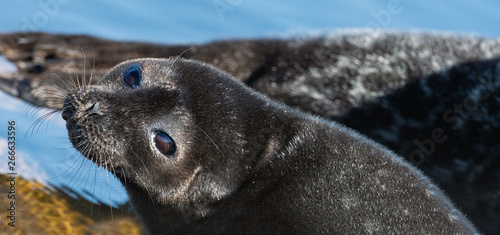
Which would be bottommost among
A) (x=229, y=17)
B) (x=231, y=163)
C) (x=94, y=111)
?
(x=229, y=17)

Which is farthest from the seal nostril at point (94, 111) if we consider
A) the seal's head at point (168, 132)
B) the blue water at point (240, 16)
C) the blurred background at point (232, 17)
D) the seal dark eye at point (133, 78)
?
the blue water at point (240, 16)

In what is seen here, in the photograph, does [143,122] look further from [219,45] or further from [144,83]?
[219,45]

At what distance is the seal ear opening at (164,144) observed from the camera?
12.6 ft

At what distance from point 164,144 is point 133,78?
1.28 feet

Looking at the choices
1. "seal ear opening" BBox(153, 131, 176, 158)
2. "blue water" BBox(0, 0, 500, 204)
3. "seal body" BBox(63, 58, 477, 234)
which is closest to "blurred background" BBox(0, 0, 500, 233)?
"blue water" BBox(0, 0, 500, 204)

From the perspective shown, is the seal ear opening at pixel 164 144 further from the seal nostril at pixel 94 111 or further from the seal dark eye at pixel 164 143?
the seal nostril at pixel 94 111

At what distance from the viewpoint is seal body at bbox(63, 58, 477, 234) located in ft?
12.3

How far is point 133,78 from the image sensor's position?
3973 millimetres

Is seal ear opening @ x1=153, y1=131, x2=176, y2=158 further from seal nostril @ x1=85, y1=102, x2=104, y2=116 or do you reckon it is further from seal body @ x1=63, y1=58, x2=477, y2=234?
seal nostril @ x1=85, y1=102, x2=104, y2=116

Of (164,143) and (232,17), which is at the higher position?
(164,143)

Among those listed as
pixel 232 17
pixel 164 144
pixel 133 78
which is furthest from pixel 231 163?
pixel 232 17

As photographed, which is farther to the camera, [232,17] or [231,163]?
[232,17]

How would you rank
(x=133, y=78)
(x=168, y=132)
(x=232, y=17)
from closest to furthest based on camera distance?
(x=168, y=132), (x=133, y=78), (x=232, y=17)

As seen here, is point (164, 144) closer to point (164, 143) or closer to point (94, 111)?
point (164, 143)
